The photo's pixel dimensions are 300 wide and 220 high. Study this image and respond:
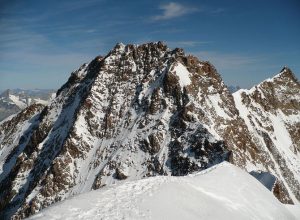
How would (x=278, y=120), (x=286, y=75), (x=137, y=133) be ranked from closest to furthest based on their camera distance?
1. (x=137, y=133)
2. (x=278, y=120)
3. (x=286, y=75)

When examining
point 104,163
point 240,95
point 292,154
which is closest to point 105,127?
point 104,163

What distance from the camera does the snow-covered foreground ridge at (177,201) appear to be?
21.9 m

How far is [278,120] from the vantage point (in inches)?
6511

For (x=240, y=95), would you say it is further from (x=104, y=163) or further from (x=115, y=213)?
(x=115, y=213)

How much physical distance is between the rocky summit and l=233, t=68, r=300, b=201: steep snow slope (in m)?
0.58

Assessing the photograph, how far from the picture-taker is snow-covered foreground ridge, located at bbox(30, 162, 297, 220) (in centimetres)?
2191

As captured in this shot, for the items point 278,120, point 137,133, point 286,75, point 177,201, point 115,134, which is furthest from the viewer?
point 286,75

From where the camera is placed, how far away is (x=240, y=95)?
15775cm

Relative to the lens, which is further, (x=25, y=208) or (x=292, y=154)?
(x=292, y=154)

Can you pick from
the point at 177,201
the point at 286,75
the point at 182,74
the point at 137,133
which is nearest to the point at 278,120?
the point at 286,75

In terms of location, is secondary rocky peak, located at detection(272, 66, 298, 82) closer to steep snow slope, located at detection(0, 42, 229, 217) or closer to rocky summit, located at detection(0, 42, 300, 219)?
rocky summit, located at detection(0, 42, 300, 219)

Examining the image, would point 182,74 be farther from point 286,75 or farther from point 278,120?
point 286,75

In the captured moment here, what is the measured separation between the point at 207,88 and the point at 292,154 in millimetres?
48360

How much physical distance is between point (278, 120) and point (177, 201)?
151 meters
